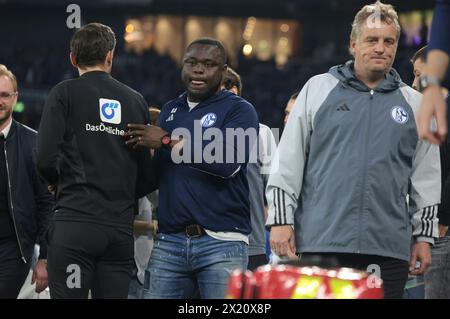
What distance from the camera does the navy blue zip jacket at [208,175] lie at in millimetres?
5262

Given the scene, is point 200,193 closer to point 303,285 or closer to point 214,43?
point 214,43

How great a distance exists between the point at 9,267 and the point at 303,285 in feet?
9.05

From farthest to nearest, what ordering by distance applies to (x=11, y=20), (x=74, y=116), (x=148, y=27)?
(x=148, y=27), (x=11, y=20), (x=74, y=116)

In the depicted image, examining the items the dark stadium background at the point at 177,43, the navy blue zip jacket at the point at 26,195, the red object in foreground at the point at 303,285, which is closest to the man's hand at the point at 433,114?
the red object in foreground at the point at 303,285

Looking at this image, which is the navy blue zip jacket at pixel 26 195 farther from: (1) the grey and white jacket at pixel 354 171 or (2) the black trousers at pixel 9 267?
(1) the grey and white jacket at pixel 354 171

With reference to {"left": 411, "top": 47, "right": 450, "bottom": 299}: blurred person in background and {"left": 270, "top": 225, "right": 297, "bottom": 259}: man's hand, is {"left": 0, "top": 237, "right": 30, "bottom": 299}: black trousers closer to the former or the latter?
{"left": 270, "top": 225, "right": 297, "bottom": 259}: man's hand

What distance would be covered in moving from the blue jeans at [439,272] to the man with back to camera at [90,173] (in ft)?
6.31

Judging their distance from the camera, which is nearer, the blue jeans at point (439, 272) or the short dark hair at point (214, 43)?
the short dark hair at point (214, 43)

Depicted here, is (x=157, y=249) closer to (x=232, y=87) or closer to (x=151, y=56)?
(x=232, y=87)
